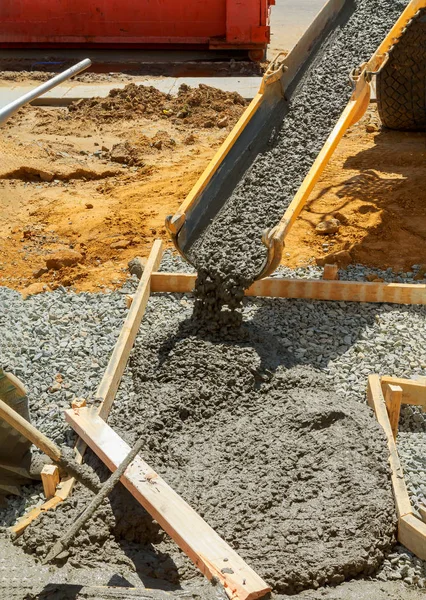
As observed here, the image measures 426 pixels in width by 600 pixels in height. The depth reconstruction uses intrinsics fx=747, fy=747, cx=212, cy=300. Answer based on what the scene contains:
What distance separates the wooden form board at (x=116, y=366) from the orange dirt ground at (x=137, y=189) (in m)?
0.65

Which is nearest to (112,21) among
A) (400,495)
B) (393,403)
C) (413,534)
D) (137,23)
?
(137,23)

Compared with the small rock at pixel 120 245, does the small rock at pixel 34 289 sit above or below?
above

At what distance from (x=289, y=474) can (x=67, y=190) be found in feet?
20.6

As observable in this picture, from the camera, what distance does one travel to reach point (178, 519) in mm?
3965

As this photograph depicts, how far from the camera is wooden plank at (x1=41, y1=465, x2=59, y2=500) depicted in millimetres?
4477

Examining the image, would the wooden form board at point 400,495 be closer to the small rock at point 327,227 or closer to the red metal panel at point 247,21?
the small rock at point 327,227

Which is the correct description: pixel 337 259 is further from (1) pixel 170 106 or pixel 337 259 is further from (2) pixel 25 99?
(1) pixel 170 106

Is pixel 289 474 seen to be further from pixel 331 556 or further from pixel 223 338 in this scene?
pixel 223 338

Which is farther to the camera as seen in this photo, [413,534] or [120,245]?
[120,245]

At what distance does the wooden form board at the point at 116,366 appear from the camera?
4.43 m

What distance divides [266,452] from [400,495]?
880 millimetres

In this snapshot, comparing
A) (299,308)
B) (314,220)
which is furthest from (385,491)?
(314,220)

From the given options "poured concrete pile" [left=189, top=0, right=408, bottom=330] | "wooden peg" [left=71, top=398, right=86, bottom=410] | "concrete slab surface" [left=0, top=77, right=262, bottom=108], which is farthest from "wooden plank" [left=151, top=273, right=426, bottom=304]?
"concrete slab surface" [left=0, top=77, right=262, bottom=108]

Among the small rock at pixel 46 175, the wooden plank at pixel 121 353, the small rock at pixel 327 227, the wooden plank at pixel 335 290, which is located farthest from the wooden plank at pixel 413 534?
the small rock at pixel 46 175
